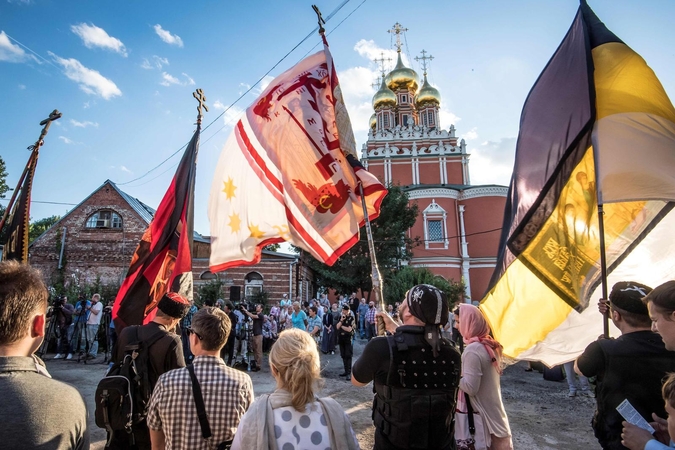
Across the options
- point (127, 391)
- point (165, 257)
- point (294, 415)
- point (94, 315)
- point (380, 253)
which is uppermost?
point (380, 253)

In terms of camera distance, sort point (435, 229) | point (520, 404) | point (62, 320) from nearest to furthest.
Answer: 1. point (520, 404)
2. point (62, 320)
3. point (435, 229)

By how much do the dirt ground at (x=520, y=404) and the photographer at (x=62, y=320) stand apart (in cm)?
77

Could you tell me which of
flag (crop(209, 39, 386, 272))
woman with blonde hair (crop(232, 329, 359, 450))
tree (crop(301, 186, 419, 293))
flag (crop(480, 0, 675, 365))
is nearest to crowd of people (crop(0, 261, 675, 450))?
woman with blonde hair (crop(232, 329, 359, 450))

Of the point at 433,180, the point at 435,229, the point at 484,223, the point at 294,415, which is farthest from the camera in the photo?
the point at 433,180

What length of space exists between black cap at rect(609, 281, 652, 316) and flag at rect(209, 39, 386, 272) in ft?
8.12

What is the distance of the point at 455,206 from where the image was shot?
35.6 meters

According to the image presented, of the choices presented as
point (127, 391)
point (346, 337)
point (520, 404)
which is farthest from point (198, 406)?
point (346, 337)

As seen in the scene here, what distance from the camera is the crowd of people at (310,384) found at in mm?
1444

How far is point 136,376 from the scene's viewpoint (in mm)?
3100

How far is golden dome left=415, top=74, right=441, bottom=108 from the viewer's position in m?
46.4

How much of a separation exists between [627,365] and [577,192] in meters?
1.41

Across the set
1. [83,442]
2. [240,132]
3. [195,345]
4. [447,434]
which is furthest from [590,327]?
[240,132]

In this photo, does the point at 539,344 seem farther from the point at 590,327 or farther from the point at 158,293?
the point at 158,293

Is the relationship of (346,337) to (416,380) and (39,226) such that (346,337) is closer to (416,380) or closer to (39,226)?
(416,380)
